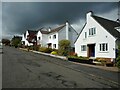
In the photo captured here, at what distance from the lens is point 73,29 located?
55062mm

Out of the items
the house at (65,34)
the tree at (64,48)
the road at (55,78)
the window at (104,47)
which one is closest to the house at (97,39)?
the window at (104,47)

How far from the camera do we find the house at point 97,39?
2709 centimetres

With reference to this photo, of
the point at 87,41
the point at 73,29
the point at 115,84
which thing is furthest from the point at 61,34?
the point at 115,84

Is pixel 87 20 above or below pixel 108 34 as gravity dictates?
above

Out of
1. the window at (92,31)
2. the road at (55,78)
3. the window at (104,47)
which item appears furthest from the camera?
the window at (92,31)

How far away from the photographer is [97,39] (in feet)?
99.7

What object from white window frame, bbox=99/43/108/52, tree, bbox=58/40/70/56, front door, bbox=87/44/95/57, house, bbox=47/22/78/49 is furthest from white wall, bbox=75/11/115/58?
house, bbox=47/22/78/49

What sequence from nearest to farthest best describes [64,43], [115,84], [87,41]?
[115,84] → [87,41] → [64,43]

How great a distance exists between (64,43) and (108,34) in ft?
47.5

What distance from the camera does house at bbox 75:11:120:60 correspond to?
27.1m

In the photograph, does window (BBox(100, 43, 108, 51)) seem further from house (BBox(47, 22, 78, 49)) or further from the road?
house (BBox(47, 22, 78, 49))

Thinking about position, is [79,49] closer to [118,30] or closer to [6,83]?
[118,30]

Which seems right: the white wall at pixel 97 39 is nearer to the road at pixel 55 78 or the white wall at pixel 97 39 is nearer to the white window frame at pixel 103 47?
the white window frame at pixel 103 47

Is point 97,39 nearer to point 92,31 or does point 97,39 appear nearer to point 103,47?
point 103,47
